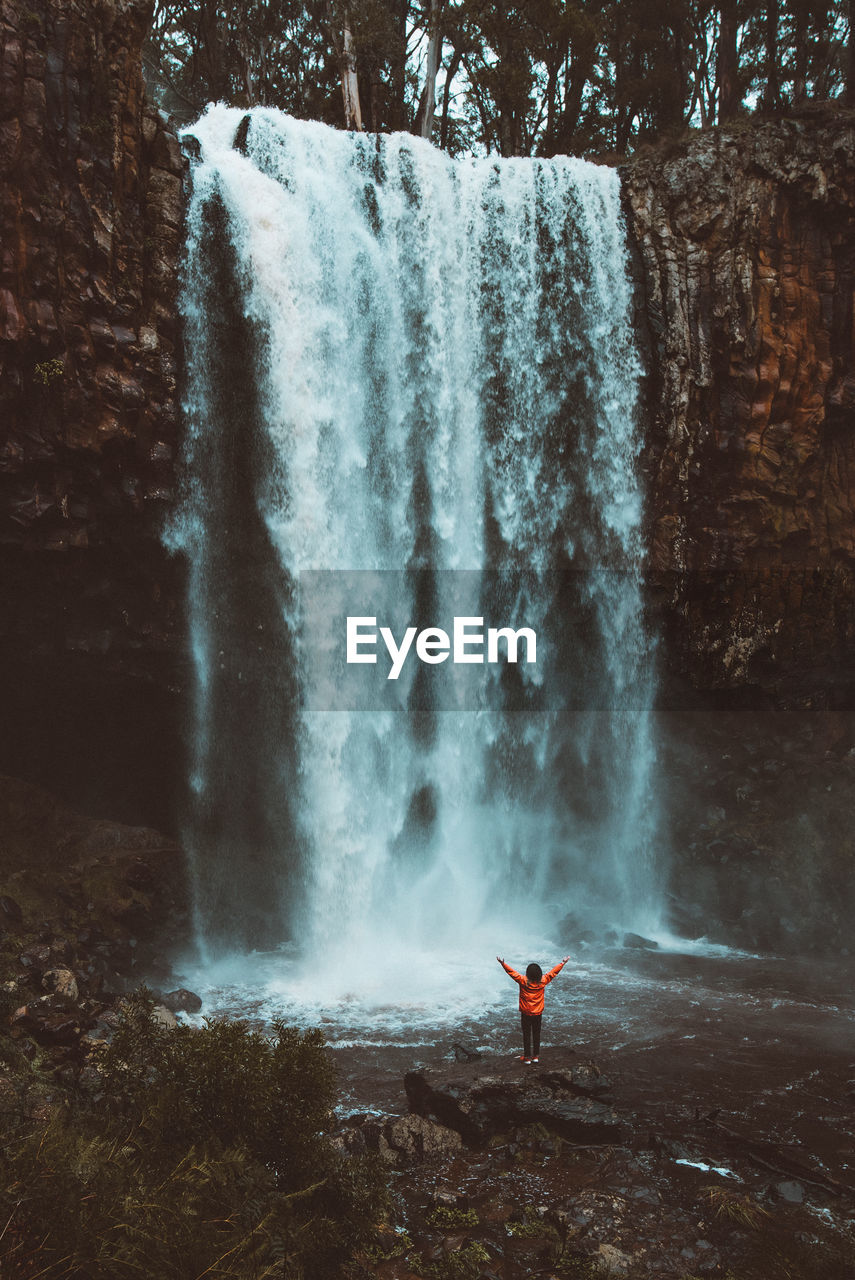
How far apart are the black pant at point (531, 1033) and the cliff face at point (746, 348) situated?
1215 centimetres

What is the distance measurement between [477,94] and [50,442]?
2674 centimetres

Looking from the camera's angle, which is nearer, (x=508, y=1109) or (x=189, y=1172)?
(x=189, y=1172)

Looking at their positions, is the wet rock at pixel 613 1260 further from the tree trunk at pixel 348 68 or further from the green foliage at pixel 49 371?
the tree trunk at pixel 348 68

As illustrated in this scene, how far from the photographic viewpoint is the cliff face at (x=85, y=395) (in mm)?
14688

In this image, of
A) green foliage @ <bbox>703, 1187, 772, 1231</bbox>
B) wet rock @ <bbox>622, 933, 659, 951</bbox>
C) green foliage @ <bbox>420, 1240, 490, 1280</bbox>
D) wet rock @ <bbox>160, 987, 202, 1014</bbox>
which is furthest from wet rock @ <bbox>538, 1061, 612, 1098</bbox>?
wet rock @ <bbox>622, 933, 659, 951</bbox>

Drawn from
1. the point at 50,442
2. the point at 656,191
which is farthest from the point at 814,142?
the point at 50,442

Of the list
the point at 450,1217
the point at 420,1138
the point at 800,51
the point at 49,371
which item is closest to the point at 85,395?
the point at 49,371

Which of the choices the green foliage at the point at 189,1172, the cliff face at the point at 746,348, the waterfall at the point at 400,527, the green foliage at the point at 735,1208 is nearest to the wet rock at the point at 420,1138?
the green foliage at the point at 189,1172

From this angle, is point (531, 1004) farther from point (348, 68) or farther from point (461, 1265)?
point (348, 68)

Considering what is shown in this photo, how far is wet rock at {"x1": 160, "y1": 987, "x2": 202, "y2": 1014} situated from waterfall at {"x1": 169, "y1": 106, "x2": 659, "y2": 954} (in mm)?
3638

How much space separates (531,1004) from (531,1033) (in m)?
0.64

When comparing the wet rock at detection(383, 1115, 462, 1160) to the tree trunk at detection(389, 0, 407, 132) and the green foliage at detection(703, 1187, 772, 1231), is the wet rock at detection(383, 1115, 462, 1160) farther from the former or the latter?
the tree trunk at detection(389, 0, 407, 132)

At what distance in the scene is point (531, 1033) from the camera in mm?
11500

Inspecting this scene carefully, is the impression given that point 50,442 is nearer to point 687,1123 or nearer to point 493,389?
point 493,389
